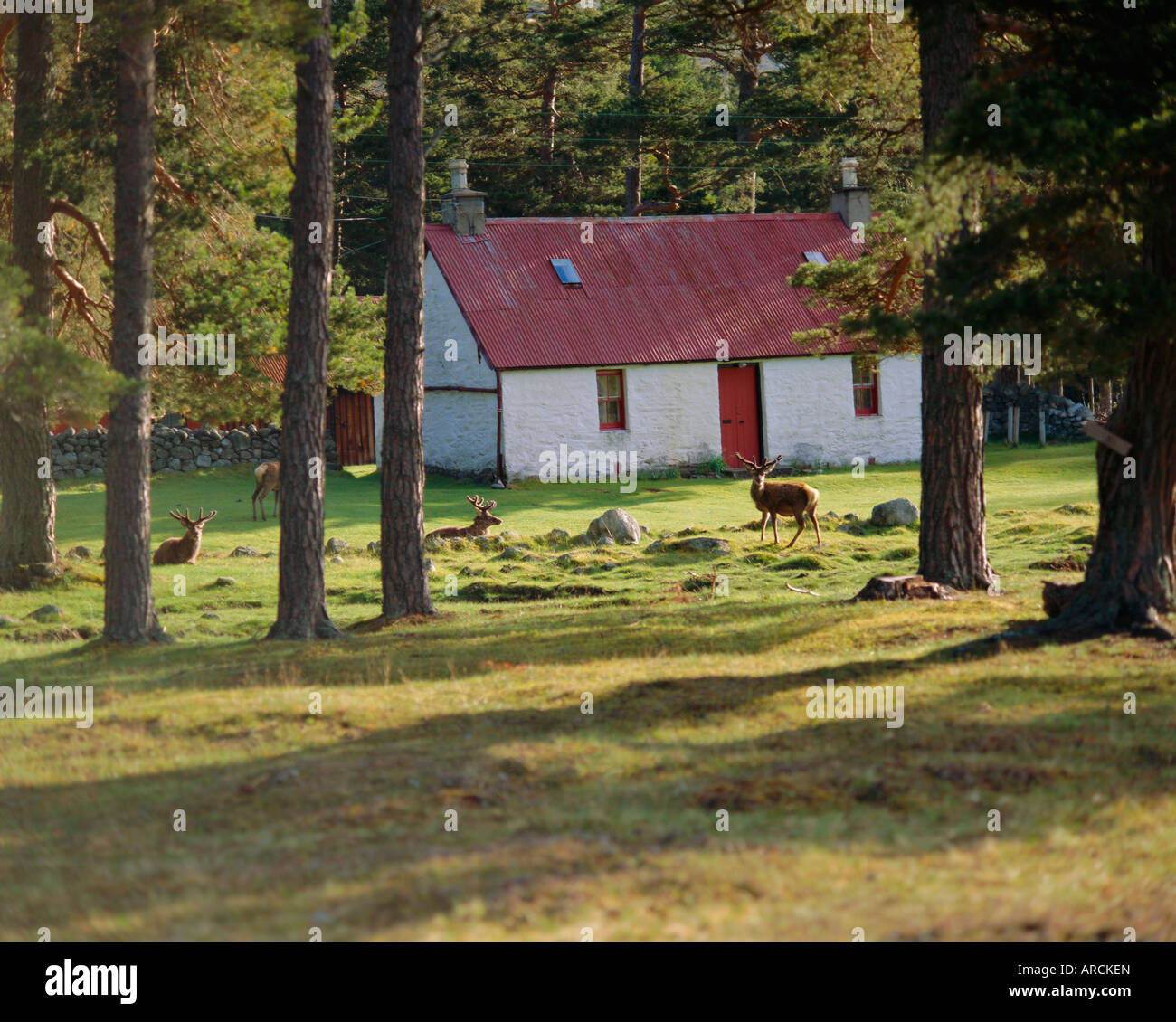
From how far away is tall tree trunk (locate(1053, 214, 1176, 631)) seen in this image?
474 inches

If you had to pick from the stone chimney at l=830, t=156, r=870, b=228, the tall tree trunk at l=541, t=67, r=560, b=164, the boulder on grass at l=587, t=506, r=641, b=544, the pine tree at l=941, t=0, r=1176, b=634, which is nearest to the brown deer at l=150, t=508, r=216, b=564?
the boulder on grass at l=587, t=506, r=641, b=544

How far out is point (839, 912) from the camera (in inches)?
237

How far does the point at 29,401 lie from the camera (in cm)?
1750

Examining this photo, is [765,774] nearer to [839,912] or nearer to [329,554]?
[839,912]

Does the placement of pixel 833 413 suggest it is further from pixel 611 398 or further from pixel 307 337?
pixel 307 337

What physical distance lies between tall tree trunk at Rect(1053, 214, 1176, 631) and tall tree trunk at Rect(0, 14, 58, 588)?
43.5ft

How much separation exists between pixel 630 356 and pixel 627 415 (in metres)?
1.62

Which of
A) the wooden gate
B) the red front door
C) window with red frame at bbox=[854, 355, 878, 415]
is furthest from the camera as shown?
the wooden gate

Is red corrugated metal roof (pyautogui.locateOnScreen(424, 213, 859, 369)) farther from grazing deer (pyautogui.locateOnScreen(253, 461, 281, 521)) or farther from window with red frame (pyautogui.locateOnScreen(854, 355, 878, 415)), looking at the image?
grazing deer (pyautogui.locateOnScreen(253, 461, 281, 521))

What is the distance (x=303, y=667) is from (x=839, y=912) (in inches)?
326

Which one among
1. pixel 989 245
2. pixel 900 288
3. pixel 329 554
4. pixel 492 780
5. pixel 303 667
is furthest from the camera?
pixel 329 554
